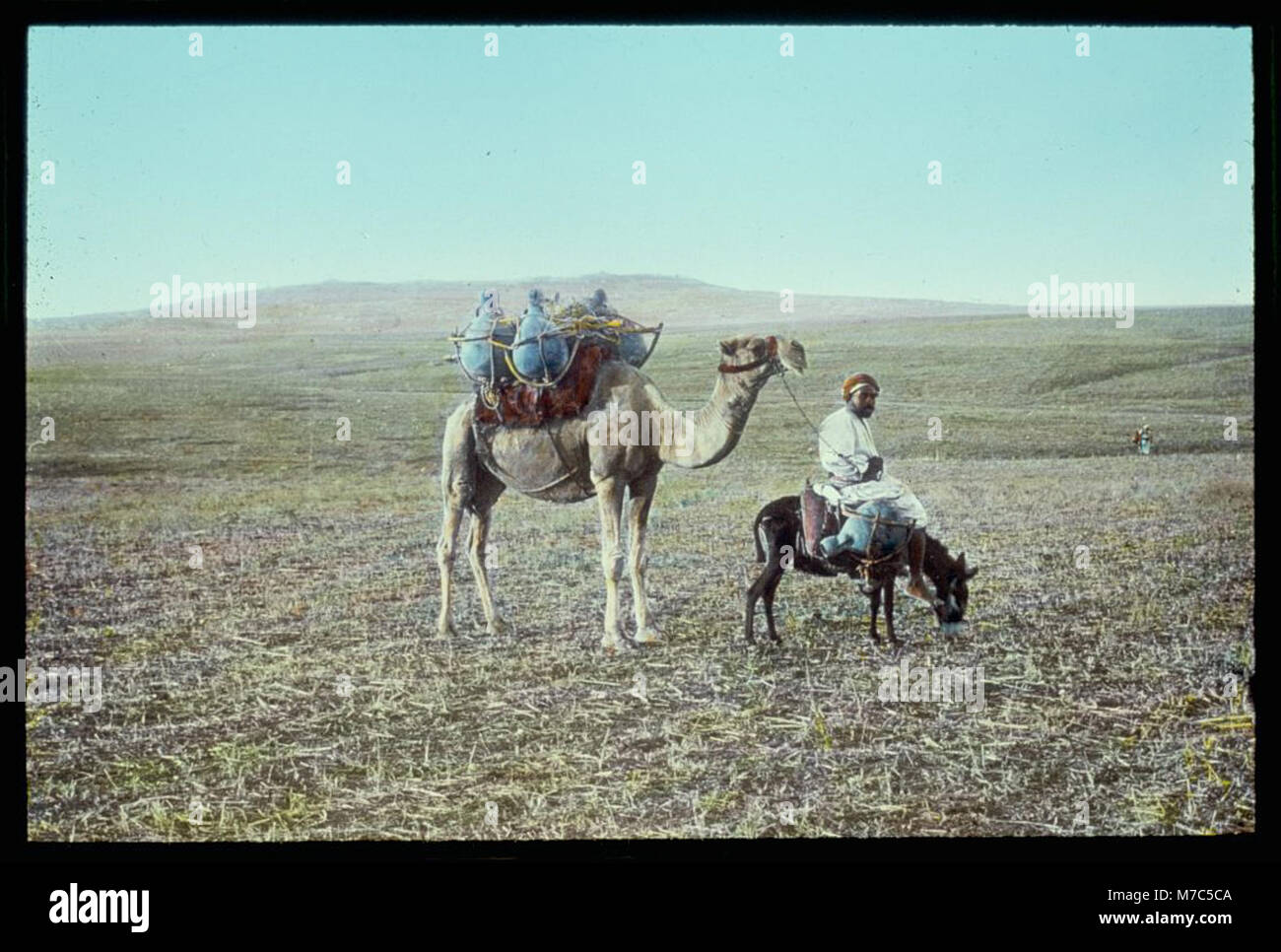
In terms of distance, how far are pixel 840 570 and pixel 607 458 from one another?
101cm

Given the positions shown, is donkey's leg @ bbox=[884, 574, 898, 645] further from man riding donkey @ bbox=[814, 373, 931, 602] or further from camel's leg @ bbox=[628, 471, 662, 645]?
camel's leg @ bbox=[628, 471, 662, 645]

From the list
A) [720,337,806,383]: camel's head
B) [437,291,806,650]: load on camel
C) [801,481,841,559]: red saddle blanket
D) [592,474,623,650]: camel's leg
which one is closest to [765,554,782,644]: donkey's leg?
[801,481,841,559]: red saddle blanket

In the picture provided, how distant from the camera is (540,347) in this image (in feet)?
17.3

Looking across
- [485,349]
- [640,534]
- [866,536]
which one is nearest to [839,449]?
[866,536]

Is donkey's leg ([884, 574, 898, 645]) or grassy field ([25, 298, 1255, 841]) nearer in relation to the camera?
grassy field ([25, 298, 1255, 841])

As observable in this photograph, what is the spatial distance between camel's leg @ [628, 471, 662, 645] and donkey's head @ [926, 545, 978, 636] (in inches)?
44.1

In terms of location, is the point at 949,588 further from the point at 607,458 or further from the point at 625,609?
the point at 607,458

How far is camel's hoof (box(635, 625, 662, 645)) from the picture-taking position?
532 centimetres

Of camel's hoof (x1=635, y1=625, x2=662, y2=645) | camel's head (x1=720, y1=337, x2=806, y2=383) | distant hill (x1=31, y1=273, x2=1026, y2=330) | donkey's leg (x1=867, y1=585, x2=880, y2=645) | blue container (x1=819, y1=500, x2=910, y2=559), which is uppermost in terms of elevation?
distant hill (x1=31, y1=273, x2=1026, y2=330)

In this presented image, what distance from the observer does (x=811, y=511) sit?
5.30m
